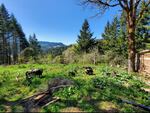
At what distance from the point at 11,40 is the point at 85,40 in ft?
79.2

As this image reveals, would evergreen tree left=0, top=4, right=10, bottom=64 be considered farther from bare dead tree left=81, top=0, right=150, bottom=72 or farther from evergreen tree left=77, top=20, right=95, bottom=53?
bare dead tree left=81, top=0, right=150, bottom=72

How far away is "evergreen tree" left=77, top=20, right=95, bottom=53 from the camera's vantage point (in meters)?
53.1

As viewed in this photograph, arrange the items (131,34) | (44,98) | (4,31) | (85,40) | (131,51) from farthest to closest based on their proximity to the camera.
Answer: (4,31) < (85,40) < (131,51) < (131,34) < (44,98)

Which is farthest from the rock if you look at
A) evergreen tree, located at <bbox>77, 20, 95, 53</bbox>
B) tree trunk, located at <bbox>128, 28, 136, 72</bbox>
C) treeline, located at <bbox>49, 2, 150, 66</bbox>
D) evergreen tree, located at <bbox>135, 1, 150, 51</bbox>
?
evergreen tree, located at <bbox>77, 20, 95, 53</bbox>

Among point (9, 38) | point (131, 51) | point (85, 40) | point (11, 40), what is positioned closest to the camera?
point (131, 51)

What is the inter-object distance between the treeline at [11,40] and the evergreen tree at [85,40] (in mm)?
10914

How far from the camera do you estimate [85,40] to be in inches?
2090

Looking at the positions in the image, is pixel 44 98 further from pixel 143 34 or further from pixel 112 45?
pixel 112 45

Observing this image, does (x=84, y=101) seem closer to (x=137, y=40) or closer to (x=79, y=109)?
(x=79, y=109)

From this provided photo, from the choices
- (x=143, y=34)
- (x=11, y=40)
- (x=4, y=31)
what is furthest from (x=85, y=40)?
(x=11, y=40)

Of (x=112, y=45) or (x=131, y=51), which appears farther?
(x=112, y=45)

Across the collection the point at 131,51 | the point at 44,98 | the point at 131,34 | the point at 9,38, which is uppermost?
the point at 9,38

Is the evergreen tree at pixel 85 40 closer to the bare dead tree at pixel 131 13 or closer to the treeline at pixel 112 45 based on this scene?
the treeline at pixel 112 45

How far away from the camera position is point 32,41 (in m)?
72.6
